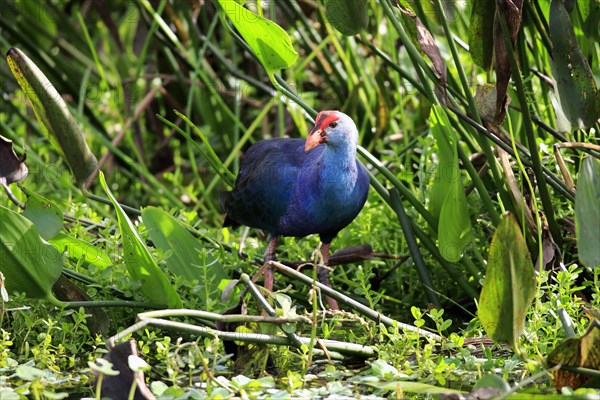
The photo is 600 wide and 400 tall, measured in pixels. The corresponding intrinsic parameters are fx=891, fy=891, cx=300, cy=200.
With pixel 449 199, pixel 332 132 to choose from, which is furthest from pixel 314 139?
pixel 449 199

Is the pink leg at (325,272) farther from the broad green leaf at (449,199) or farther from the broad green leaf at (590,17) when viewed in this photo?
the broad green leaf at (590,17)

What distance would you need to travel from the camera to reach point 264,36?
1939mm

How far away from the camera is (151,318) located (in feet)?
5.11

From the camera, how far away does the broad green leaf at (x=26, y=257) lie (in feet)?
5.93

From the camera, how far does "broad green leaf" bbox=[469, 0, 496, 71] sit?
2018mm

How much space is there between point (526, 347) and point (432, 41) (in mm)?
678

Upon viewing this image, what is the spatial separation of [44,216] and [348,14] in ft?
2.73

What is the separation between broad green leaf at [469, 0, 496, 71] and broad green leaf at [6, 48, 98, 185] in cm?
90

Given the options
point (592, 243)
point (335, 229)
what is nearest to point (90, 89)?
point (335, 229)

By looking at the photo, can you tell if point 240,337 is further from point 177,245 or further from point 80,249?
point 80,249

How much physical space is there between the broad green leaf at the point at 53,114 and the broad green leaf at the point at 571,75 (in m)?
1.03

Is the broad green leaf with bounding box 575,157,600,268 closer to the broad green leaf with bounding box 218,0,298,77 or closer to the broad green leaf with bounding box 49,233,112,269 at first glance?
the broad green leaf with bounding box 218,0,298,77

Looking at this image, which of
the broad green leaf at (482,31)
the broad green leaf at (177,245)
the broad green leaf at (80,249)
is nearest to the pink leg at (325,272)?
the broad green leaf at (177,245)

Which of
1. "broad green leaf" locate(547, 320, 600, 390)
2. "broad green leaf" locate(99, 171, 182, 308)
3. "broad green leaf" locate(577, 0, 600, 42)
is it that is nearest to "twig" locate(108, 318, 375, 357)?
"broad green leaf" locate(99, 171, 182, 308)
